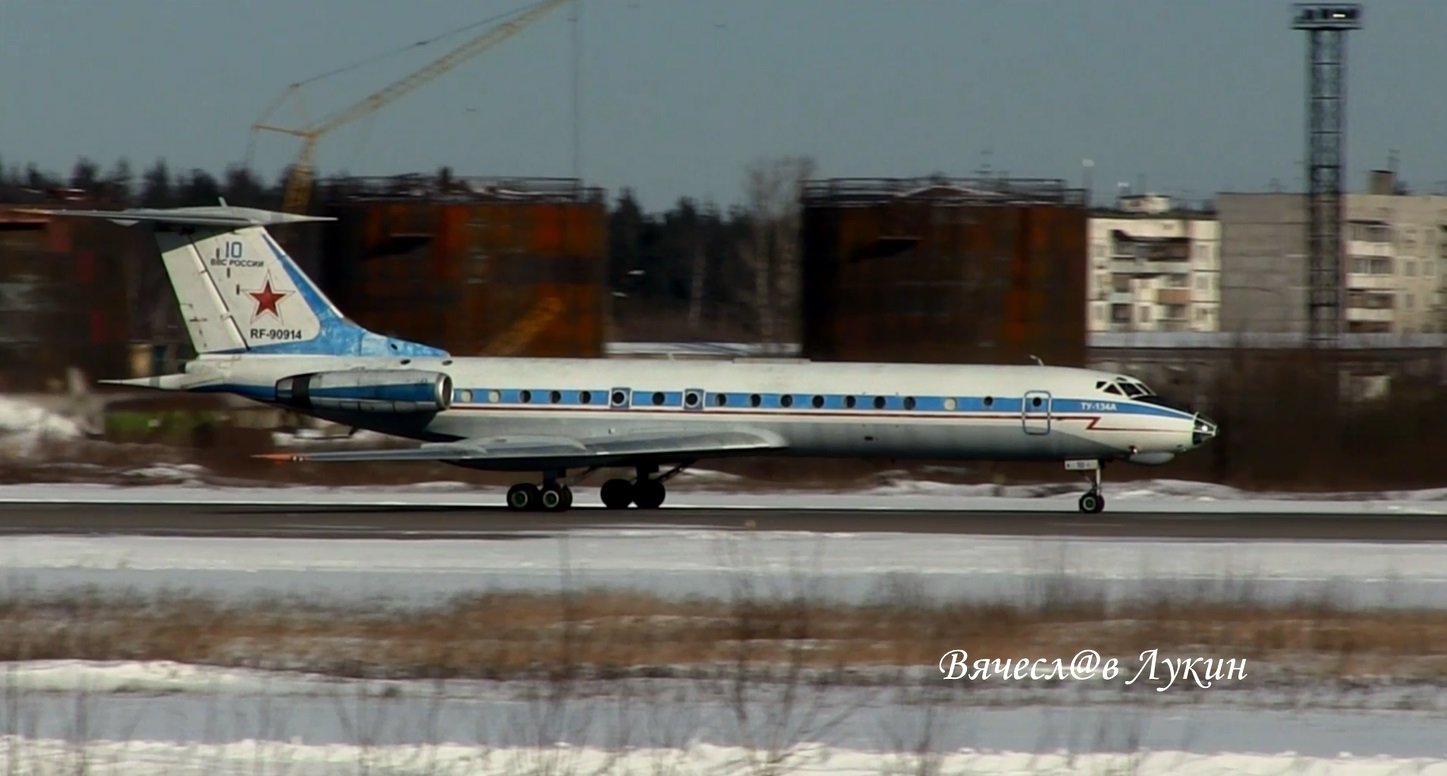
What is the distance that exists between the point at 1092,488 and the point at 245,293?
534 inches

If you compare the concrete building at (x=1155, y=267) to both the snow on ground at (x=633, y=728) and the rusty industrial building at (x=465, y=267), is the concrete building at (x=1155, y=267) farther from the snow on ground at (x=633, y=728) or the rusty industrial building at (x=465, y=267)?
the snow on ground at (x=633, y=728)

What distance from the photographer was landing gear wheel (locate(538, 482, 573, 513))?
93.7 ft

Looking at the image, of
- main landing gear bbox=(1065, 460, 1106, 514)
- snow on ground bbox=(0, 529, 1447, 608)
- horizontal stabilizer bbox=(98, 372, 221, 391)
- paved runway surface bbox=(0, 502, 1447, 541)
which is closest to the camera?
snow on ground bbox=(0, 529, 1447, 608)

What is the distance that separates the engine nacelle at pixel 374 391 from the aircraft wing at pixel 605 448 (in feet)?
2.58

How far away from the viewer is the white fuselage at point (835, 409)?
94.0ft

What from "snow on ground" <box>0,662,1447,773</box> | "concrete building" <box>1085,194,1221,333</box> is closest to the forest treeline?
"concrete building" <box>1085,194,1221,333</box>

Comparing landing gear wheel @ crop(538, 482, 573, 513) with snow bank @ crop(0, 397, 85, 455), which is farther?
snow bank @ crop(0, 397, 85, 455)

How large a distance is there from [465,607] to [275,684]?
3639 mm

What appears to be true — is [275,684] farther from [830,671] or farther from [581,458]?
[581,458]

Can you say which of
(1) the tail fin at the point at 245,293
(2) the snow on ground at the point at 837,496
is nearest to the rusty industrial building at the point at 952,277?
(2) the snow on ground at the point at 837,496

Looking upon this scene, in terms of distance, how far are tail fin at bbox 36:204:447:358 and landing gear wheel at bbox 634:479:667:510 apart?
3.97m

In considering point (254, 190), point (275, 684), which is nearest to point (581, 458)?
point (275, 684)

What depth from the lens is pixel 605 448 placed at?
92.3 ft

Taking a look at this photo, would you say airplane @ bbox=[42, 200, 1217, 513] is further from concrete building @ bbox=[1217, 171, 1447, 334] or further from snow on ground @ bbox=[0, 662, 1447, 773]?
concrete building @ bbox=[1217, 171, 1447, 334]
